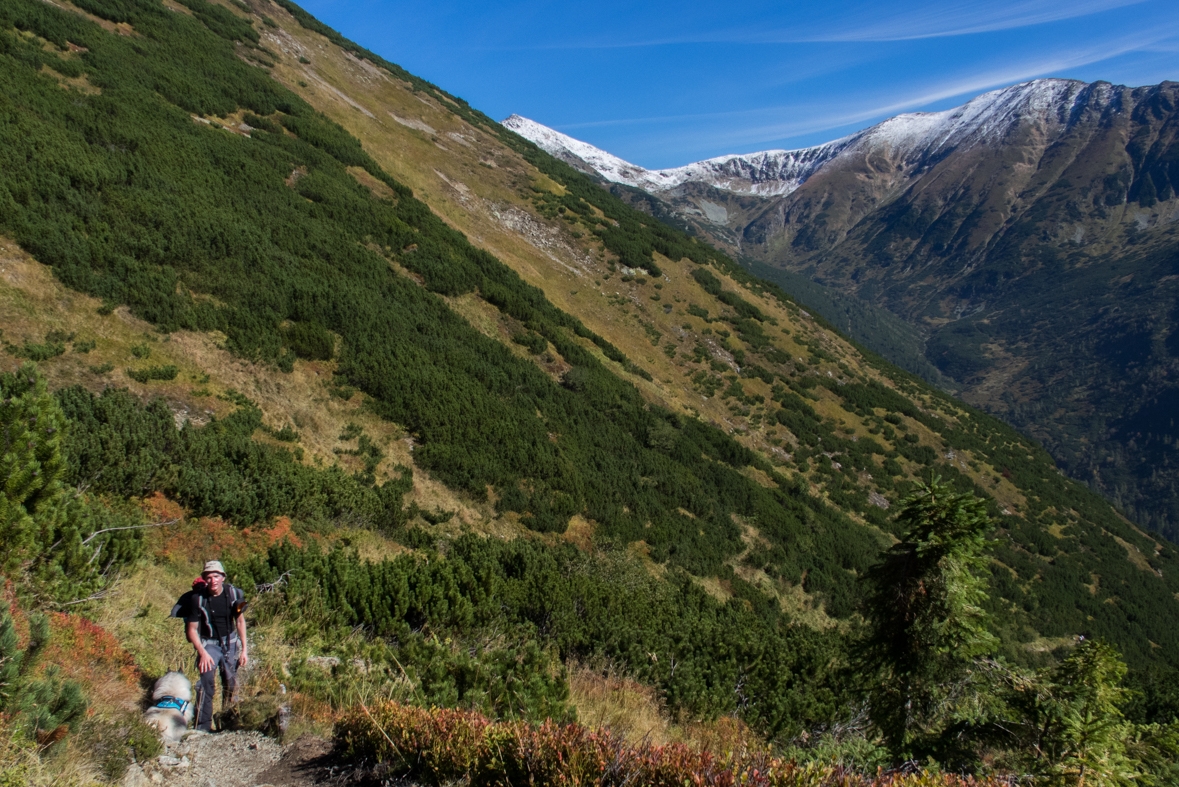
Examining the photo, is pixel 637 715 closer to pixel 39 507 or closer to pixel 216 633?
pixel 216 633

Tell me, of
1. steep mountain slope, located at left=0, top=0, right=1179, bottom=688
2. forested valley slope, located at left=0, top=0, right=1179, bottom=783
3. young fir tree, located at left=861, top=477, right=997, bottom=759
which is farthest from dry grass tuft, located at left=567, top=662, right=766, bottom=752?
steep mountain slope, located at left=0, top=0, right=1179, bottom=688

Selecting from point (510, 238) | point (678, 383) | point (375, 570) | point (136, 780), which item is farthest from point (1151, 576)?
point (136, 780)

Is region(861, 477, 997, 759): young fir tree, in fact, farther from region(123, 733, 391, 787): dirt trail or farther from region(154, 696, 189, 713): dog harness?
region(154, 696, 189, 713): dog harness

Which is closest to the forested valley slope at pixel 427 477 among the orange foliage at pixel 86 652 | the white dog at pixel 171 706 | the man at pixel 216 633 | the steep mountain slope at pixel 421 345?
the orange foliage at pixel 86 652

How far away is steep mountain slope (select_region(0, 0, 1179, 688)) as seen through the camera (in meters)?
13.5

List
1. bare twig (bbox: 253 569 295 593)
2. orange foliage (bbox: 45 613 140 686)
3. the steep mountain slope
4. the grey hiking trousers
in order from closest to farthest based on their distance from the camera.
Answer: orange foliage (bbox: 45 613 140 686) < the grey hiking trousers < bare twig (bbox: 253 569 295 593) < the steep mountain slope

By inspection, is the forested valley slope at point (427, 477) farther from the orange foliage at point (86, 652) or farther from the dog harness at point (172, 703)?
the dog harness at point (172, 703)

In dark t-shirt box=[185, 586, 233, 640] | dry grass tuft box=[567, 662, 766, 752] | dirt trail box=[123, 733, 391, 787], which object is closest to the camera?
dirt trail box=[123, 733, 391, 787]

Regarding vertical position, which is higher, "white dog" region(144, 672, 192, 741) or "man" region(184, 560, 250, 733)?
"man" region(184, 560, 250, 733)

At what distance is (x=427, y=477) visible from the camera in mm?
15625

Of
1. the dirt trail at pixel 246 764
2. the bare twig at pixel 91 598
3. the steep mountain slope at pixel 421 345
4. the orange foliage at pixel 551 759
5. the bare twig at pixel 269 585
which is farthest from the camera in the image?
the steep mountain slope at pixel 421 345

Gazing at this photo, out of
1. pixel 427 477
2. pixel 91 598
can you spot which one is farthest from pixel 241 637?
pixel 427 477

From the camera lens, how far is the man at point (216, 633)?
15.5 feet

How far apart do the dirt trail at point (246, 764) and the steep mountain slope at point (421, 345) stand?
19.7 feet
